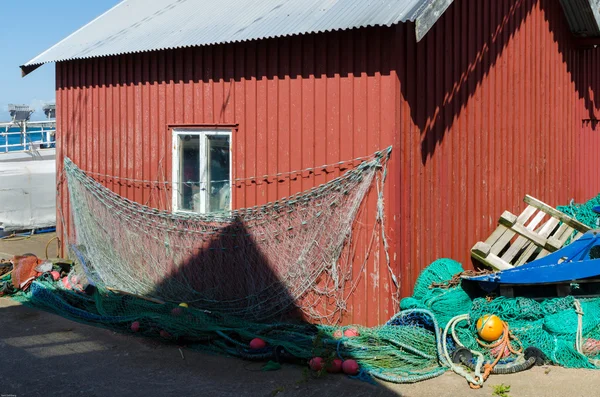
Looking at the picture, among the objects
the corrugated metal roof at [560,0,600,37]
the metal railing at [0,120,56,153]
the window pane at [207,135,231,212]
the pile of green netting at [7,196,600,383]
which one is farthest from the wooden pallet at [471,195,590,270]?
the metal railing at [0,120,56,153]

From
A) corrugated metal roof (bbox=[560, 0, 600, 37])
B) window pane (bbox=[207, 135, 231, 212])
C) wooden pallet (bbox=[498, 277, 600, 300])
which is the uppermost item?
corrugated metal roof (bbox=[560, 0, 600, 37])

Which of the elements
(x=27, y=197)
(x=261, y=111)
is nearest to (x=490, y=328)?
(x=261, y=111)

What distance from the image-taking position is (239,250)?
366 inches

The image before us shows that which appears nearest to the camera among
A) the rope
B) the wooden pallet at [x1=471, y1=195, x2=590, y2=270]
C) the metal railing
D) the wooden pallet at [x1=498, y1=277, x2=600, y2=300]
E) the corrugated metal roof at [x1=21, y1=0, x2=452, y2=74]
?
the rope

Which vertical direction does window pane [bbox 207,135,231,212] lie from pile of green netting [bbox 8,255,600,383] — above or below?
above

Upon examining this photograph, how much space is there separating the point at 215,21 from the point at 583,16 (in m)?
5.68

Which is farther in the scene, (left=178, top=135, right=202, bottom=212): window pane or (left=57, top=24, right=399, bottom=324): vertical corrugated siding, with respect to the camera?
(left=178, top=135, right=202, bottom=212): window pane

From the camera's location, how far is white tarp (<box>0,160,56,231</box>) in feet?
52.7

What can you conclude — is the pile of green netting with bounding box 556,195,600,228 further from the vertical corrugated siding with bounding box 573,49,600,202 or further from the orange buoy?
the orange buoy

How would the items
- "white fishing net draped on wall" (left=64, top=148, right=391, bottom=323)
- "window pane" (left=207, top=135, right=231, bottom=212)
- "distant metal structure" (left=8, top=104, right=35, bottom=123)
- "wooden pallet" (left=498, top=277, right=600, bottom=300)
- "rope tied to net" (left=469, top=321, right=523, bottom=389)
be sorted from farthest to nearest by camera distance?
"distant metal structure" (left=8, top=104, right=35, bottom=123), "window pane" (left=207, top=135, right=231, bottom=212), "white fishing net draped on wall" (left=64, top=148, right=391, bottom=323), "wooden pallet" (left=498, top=277, right=600, bottom=300), "rope tied to net" (left=469, top=321, right=523, bottom=389)

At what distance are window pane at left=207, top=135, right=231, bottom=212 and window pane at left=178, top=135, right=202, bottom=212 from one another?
0.21 metres

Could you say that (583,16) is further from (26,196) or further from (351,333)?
(26,196)

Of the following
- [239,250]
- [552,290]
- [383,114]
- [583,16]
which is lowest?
[552,290]

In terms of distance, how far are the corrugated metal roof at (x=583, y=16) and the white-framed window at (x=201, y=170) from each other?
5.76 meters
